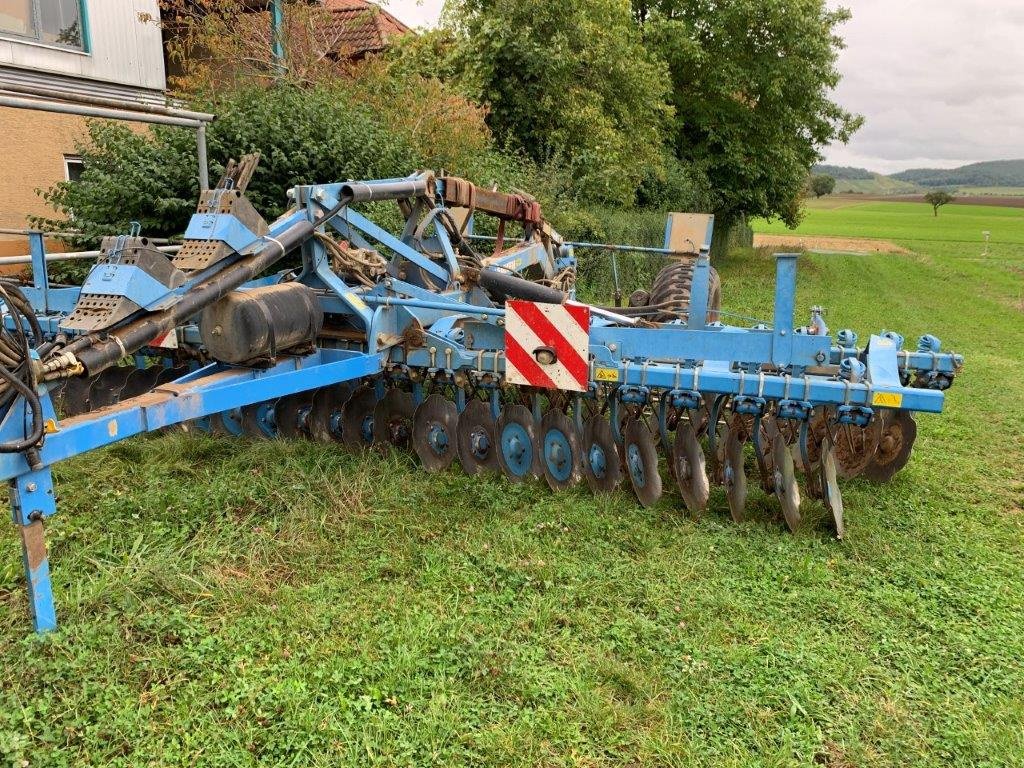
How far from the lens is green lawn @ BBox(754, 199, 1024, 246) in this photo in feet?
150

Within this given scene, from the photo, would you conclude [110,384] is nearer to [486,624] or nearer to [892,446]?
[486,624]

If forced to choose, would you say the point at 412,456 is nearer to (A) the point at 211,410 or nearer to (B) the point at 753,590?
(A) the point at 211,410

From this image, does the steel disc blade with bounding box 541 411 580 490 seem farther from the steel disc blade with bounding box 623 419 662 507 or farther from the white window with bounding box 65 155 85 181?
the white window with bounding box 65 155 85 181

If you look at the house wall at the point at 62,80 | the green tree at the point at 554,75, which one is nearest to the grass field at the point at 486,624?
the house wall at the point at 62,80

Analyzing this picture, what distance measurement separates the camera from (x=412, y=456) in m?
4.84

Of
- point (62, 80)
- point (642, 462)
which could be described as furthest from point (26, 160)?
point (642, 462)

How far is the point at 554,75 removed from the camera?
13.5m

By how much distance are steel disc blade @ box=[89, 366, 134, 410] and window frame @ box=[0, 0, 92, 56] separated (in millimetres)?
6582

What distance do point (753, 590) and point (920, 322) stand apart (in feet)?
34.9

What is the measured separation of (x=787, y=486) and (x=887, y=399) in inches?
25.9

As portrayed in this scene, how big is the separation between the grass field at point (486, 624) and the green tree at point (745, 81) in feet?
58.0

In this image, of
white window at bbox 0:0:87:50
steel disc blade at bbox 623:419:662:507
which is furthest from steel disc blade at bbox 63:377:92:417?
white window at bbox 0:0:87:50

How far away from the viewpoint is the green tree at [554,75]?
13.1 metres

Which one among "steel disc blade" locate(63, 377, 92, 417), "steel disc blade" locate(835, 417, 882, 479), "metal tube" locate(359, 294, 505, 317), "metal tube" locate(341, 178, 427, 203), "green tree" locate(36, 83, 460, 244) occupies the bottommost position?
"steel disc blade" locate(835, 417, 882, 479)
